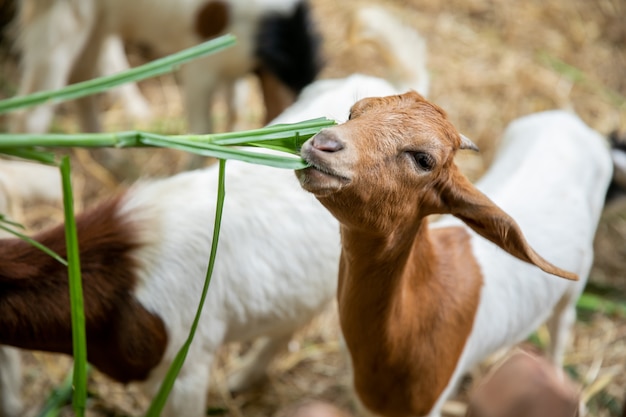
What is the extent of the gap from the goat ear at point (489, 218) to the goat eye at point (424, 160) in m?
0.12

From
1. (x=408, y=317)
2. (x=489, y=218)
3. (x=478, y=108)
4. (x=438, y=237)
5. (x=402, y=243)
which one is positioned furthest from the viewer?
(x=478, y=108)

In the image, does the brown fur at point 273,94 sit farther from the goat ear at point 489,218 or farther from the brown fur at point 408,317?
the goat ear at point 489,218

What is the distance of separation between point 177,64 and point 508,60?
3259 millimetres

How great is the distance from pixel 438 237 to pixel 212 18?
5.47 ft

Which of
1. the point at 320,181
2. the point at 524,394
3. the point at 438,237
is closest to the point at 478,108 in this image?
the point at 438,237

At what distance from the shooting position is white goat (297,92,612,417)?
5.66 ft

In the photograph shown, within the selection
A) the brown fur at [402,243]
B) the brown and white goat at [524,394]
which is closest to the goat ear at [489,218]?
the brown fur at [402,243]

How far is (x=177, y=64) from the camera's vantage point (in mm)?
2064

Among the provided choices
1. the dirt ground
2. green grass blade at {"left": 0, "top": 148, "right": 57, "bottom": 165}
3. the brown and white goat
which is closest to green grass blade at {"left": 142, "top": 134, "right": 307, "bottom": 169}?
green grass blade at {"left": 0, "top": 148, "right": 57, "bottom": 165}

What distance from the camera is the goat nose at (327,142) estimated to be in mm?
1582

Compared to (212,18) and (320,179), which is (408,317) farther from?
(212,18)

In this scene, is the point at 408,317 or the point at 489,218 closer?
the point at 489,218

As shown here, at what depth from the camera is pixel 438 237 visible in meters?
2.49

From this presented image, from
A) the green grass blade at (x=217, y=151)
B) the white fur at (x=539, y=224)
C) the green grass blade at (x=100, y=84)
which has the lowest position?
the white fur at (x=539, y=224)
